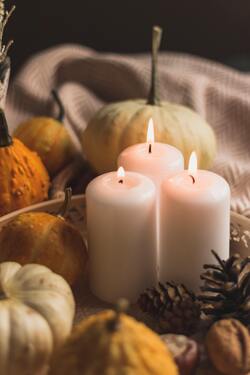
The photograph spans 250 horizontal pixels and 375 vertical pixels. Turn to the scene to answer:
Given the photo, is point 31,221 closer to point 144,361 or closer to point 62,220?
point 62,220

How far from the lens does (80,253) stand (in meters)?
0.82

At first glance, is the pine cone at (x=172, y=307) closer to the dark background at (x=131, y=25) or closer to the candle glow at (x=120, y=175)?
the candle glow at (x=120, y=175)

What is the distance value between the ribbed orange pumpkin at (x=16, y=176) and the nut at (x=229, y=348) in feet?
1.23

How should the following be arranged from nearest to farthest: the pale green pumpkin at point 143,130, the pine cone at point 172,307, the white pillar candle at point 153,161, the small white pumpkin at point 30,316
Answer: the small white pumpkin at point 30,316 < the pine cone at point 172,307 < the white pillar candle at point 153,161 < the pale green pumpkin at point 143,130

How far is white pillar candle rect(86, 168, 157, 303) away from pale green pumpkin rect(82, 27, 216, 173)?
263mm

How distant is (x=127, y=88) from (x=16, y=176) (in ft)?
1.82

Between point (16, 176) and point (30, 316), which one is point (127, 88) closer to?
point (16, 176)

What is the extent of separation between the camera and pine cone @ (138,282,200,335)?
29.4 inches

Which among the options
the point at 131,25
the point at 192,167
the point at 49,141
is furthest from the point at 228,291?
the point at 131,25

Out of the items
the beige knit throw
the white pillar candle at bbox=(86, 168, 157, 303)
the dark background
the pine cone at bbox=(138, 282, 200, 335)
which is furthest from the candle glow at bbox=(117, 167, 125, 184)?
the dark background

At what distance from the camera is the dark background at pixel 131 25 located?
179 cm

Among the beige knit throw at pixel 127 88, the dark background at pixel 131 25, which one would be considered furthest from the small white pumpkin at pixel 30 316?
the dark background at pixel 131 25

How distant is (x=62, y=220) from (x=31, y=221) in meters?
0.04

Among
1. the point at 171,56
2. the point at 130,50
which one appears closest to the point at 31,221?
the point at 171,56
